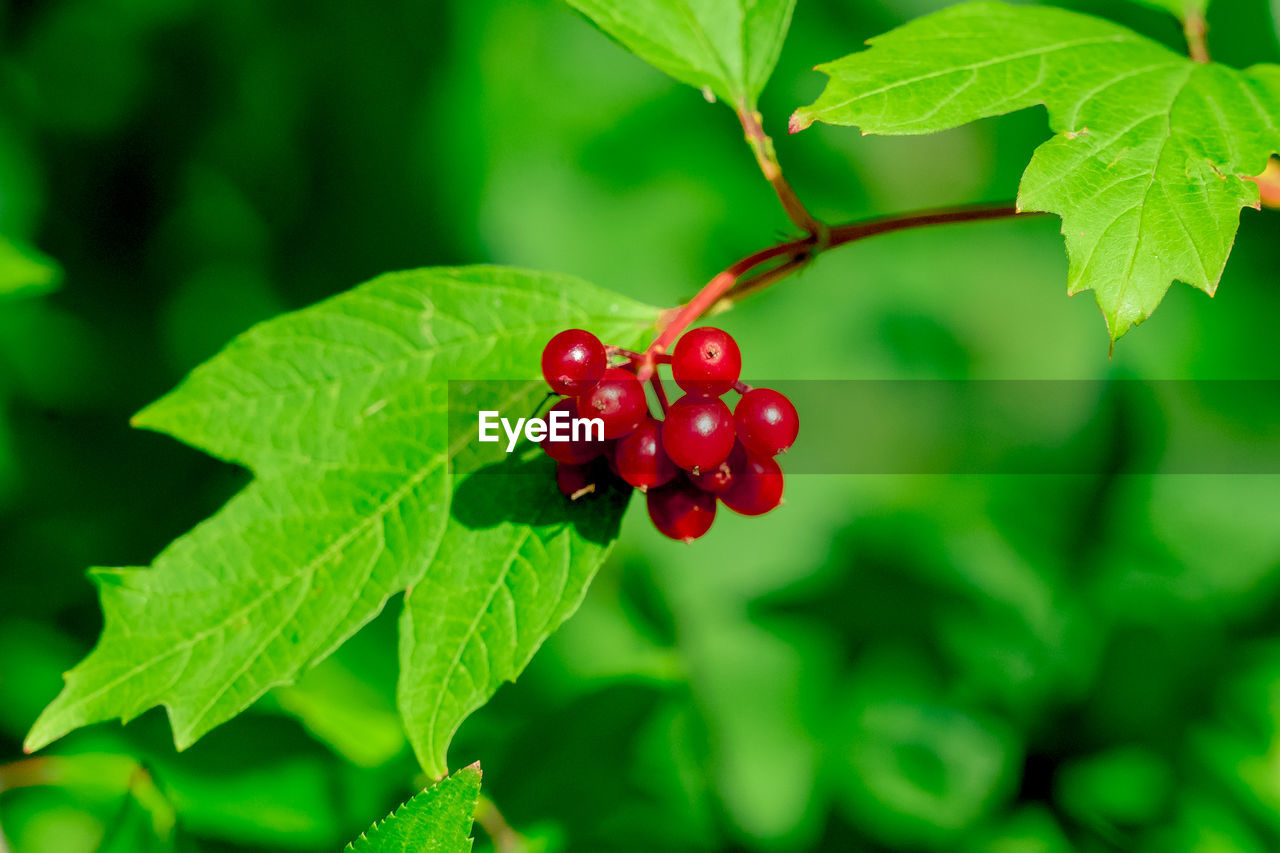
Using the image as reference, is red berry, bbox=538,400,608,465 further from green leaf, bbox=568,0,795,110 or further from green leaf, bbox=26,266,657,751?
green leaf, bbox=568,0,795,110

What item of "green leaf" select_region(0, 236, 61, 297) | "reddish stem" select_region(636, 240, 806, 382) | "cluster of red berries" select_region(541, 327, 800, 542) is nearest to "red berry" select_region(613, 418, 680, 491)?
"cluster of red berries" select_region(541, 327, 800, 542)

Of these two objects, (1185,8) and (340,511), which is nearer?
(340,511)

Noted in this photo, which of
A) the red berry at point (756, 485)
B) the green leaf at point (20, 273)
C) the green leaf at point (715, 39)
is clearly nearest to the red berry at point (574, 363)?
the red berry at point (756, 485)

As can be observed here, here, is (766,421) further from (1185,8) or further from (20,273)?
(20,273)

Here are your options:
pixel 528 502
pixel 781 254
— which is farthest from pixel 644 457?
pixel 781 254

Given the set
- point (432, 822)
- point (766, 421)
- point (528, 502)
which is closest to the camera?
point (432, 822)

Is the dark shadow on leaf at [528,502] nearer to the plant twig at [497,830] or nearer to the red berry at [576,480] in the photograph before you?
the red berry at [576,480]

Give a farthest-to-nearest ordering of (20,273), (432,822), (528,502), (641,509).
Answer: (641,509), (20,273), (528,502), (432,822)
